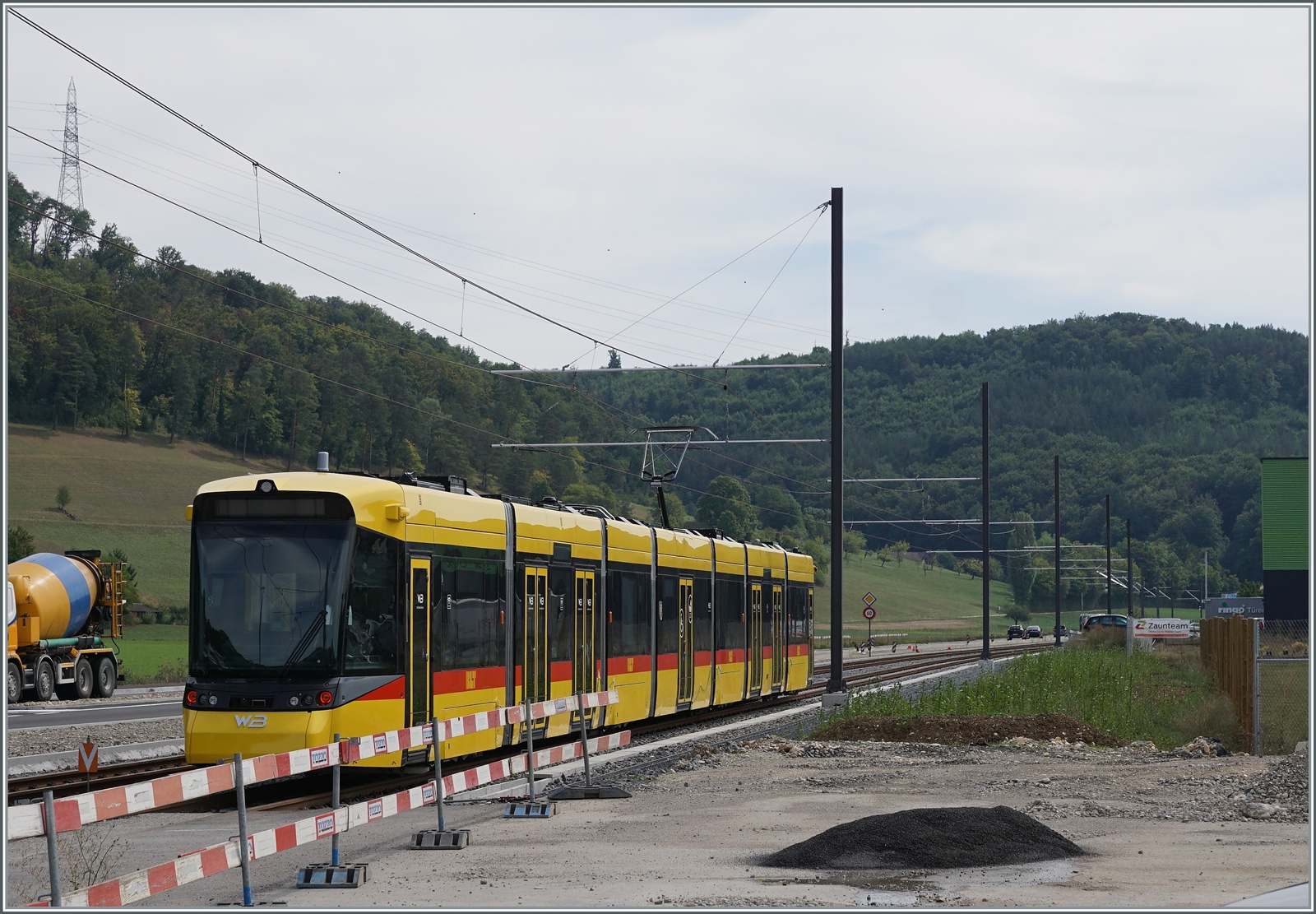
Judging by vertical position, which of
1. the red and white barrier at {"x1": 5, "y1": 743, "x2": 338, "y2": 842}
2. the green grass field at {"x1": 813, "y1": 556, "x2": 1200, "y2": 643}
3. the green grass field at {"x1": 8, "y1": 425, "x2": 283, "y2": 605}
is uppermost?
the green grass field at {"x1": 8, "y1": 425, "x2": 283, "y2": 605}

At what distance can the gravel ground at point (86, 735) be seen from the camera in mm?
23203

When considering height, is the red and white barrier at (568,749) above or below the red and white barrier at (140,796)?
below

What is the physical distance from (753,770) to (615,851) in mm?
6430

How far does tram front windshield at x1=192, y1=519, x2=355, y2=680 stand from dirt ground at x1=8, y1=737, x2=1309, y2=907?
1.53m

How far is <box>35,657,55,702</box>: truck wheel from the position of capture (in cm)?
3669

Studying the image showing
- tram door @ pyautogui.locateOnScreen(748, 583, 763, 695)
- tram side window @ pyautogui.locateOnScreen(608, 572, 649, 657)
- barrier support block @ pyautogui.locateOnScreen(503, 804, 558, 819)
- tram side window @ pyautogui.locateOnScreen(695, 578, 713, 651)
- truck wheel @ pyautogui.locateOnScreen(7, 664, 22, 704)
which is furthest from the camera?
truck wheel @ pyautogui.locateOnScreen(7, 664, 22, 704)

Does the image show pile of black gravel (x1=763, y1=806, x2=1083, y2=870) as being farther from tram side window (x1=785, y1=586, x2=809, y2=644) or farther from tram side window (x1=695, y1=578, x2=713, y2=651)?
tram side window (x1=785, y1=586, x2=809, y2=644)

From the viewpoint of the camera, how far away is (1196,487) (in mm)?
174750

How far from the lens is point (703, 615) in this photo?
28.0 m

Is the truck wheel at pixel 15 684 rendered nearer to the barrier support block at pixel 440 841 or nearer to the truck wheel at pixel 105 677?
the truck wheel at pixel 105 677

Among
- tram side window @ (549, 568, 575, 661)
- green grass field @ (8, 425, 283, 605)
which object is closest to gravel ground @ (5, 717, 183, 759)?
tram side window @ (549, 568, 575, 661)

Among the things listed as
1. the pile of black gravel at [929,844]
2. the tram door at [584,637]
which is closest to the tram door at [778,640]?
the tram door at [584,637]

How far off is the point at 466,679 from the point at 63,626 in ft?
76.9

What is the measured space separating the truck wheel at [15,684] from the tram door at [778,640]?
16.5m
